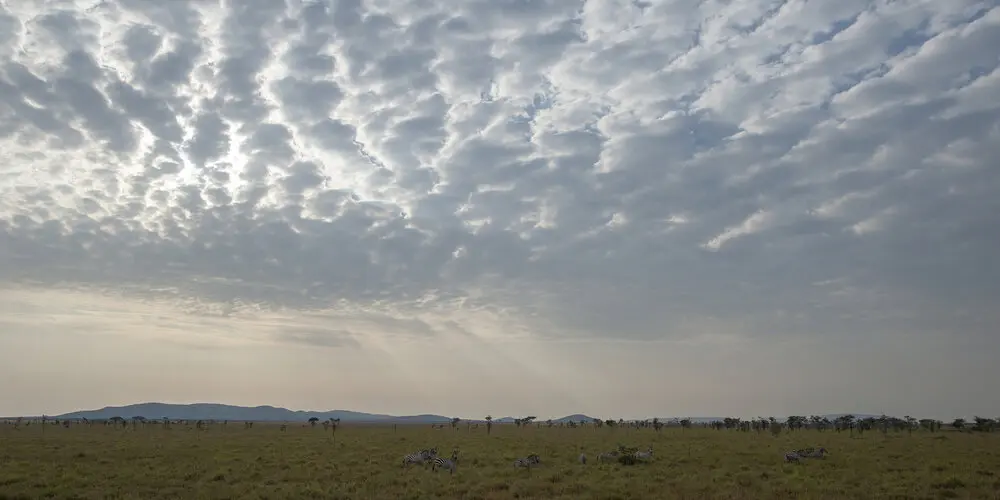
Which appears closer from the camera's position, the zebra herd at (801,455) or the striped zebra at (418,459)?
the striped zebra at (418,459)

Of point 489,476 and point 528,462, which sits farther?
point 528,462

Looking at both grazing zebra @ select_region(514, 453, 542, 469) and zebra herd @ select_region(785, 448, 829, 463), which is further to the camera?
zebra herd @ select_region(785, 448, 829, 463)

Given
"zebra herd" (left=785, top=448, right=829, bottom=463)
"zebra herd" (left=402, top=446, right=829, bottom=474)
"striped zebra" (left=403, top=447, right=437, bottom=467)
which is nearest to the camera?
"zebra herd" (left=402, top=446, right=829, bottom=474)

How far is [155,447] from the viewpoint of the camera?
4772 cm

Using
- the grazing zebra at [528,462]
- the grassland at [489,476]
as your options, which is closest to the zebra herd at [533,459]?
the grazing zebra at [528,462]

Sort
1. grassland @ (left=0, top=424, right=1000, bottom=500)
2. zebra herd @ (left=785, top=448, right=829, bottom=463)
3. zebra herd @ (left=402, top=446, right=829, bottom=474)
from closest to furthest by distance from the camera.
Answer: grassland @ (left=0, top=424, right=1000, bottom=500) → zebra herd @ (left=402, top=446, right=829, bottom=474) → zebra herd @ (left=785, top=448, right=829, bottom=463)

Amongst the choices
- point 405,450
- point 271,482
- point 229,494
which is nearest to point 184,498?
point 229,494

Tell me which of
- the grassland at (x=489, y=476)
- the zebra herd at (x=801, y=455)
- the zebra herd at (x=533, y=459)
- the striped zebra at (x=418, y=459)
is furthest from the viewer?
the zebra herd at (x=801, y=455)

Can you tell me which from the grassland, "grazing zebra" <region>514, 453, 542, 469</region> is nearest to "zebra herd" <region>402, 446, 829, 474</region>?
"grazing zebra" <region>514, 453, 542, 469</region>

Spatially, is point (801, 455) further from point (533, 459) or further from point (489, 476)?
point (489, 476)

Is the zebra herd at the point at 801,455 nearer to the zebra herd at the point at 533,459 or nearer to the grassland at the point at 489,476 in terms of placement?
the zebra herd at the point at 533,459

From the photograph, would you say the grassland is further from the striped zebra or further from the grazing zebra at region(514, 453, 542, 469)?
the striped zebra

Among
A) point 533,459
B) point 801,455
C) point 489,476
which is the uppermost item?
point 533,459

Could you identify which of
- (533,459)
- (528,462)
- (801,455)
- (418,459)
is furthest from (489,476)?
(801,455)
